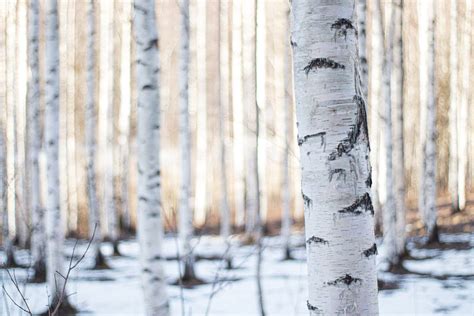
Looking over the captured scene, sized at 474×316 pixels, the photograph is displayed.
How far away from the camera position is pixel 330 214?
1.71 meters

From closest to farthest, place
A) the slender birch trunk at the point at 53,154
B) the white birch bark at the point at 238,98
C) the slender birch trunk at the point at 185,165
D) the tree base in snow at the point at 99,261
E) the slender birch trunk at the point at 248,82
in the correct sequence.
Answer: the slender birch trunk at the point at 53,154, the slender birch trunk at the point at 185,165, the tree base in snow at the point at 99,261, the slender birch trunk at the point at 248,82, the white birch bark at the point at 238,98

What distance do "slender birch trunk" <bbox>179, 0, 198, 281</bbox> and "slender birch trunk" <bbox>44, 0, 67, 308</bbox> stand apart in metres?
2.19

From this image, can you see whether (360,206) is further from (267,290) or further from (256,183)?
(267,290)

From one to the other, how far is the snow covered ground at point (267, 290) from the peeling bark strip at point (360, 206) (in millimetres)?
3348

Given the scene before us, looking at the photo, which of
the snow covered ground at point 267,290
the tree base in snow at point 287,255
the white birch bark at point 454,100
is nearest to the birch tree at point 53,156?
the snow covered ground at point 267,290

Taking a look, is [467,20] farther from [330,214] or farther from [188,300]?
[330,214]

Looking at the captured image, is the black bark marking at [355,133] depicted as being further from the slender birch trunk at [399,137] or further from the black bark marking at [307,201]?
the slender birch trunk at [399,137]

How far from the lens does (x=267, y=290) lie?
26.8ft

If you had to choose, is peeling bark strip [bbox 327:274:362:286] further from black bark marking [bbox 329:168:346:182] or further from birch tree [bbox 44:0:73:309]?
birch tree [bbox 44:0:73:309]

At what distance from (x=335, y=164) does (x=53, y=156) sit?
5.77 metres

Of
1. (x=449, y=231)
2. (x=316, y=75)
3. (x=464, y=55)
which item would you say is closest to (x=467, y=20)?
(x=464, y=55)

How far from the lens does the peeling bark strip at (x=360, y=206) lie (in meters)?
1.70

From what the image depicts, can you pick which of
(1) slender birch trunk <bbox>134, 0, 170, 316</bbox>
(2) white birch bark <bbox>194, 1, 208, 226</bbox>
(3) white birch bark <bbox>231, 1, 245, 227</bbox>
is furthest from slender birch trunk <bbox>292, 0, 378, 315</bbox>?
(2) white birch bark <bbox>194, 1, 208, 226</bbox>

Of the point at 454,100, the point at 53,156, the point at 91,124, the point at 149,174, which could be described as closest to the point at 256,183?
the point at 149,174
